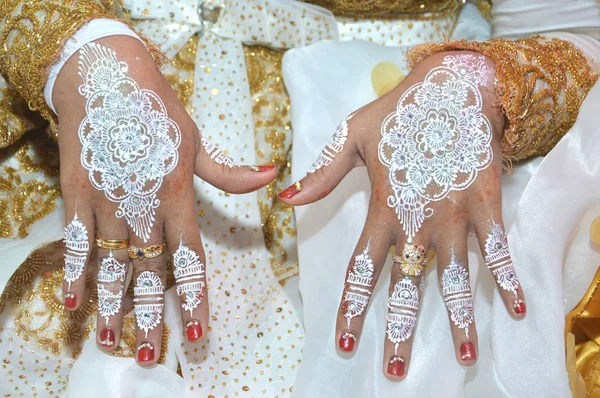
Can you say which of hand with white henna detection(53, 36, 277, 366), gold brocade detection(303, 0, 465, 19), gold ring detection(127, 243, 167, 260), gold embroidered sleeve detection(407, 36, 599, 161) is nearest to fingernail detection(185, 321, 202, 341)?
hand with white henna detection(53, 36, 277, 366)

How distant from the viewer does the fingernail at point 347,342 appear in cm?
121

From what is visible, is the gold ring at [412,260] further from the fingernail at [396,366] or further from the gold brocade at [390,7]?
the gold brocade at [390,7]

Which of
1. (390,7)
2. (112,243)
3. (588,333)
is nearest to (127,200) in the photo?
(112,243)

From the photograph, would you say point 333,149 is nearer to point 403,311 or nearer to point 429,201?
point 429,201

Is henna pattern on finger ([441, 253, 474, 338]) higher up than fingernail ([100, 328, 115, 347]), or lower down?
higher up

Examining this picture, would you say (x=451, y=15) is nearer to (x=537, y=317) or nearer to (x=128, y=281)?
(x=537, y=317)

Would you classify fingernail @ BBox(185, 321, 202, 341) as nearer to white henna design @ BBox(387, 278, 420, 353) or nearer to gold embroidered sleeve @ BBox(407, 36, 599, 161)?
white henna design @ BBox(387, 278, 420, 353)

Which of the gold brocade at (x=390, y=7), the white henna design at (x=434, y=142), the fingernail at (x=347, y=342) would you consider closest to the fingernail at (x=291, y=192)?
the white henna design at (x=434, y=142)

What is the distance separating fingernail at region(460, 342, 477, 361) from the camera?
1.18 m

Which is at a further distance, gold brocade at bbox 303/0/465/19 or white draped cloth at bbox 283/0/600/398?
gold brocade at bbox 303/0/465/19

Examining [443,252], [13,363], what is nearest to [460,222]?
[443,252]

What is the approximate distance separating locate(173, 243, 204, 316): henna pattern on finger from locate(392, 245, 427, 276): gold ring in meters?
0.38

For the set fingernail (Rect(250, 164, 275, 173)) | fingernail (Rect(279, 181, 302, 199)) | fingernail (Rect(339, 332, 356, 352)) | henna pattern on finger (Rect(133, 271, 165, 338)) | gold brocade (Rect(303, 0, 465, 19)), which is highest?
gold brocade (Rect(303, 0, 465, 19))

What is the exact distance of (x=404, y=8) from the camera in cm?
160
